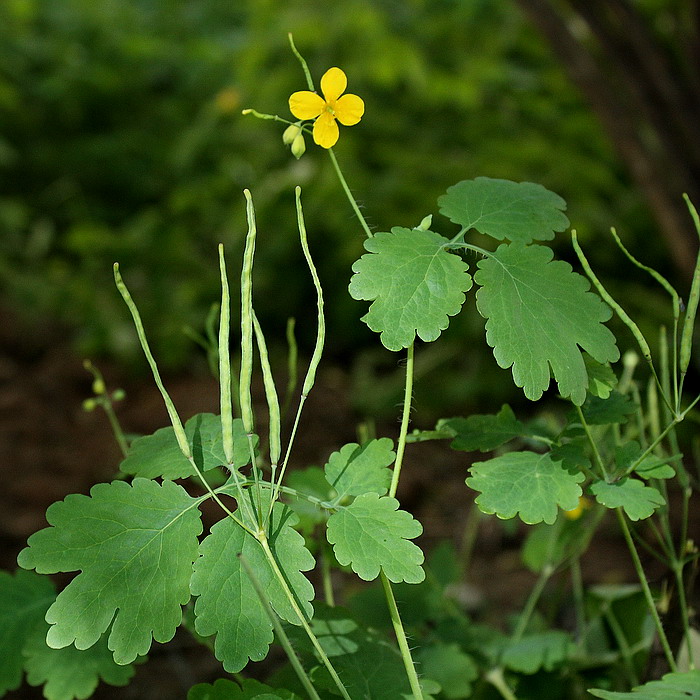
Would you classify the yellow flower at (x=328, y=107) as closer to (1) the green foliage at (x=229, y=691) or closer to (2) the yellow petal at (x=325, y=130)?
(2) the yellow petal at (x=325, y=130)

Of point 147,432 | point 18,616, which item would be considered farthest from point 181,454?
point 147,432

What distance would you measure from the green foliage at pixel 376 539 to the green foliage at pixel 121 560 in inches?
4.9

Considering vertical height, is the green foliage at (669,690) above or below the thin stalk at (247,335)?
below

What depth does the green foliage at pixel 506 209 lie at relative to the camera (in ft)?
2.37

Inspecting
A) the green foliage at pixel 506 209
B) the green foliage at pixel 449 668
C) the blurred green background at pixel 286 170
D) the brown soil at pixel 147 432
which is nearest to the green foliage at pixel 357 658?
the green foliage at pixel 449 668

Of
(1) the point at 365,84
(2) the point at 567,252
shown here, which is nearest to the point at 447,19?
(1) the point at 365,84

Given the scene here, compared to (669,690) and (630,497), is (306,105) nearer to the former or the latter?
(630,497)

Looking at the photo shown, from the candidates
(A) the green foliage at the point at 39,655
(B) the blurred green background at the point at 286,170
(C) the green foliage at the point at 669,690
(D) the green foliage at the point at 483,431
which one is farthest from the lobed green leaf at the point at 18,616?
(B) the blurred green background at the point at 286,170

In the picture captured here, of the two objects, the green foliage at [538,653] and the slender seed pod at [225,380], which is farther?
the green foliage at [538,653]

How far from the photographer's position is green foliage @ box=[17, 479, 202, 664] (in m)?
0.61

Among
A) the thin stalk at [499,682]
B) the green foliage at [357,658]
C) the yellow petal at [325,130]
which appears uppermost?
the yellow petal at [325,130]

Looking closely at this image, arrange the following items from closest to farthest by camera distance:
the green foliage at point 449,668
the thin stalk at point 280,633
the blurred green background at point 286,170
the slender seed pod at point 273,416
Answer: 1. the thin stalk at point 280,633
2. the slender seed pod at point 273,416
3. the green foliage at point 449,668
4. the blurred green background at point 286,170

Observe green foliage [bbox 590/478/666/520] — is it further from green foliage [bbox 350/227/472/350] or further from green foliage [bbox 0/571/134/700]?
green foliage [bbox 0/571/134/700]

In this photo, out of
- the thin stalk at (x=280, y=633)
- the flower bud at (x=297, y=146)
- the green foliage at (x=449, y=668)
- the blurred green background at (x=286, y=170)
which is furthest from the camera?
the blurred green background at (x=286, y=170)
